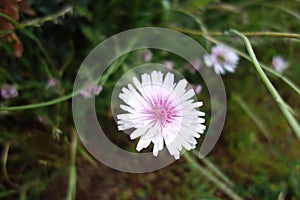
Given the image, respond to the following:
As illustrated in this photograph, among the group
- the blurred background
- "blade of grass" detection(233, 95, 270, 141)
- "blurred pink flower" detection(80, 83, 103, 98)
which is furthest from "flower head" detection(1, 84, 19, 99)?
"blade of grass" detection(233, 95, 270, 141)

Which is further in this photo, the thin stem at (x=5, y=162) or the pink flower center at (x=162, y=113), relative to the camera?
the thin stem at (x=5, y=162)

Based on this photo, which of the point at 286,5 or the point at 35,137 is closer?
the point at 35,137

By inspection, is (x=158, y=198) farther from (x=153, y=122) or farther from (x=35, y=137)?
(x=153, y=122)

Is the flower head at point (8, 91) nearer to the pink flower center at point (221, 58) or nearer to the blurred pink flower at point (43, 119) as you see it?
the blurred pink flower at point (43, 119)

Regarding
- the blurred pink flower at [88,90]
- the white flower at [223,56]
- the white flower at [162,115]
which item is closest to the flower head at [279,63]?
the white flower at [223,56]

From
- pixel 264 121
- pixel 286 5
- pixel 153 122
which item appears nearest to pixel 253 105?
pixel 264 121
